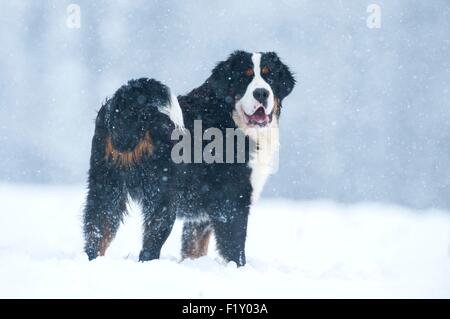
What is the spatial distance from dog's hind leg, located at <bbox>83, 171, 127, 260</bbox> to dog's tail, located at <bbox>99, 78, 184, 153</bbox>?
0.30m

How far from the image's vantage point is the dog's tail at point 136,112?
4145mm

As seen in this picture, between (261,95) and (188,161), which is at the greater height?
(261,95)

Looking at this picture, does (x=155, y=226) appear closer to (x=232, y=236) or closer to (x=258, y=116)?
(x=232, y=236)

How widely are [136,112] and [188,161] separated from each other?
1.94 feet

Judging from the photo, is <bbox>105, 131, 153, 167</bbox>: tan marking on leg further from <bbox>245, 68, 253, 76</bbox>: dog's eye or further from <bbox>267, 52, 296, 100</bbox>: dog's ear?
<bbox>267, 52, 296, 100</bbox>: dog's ear

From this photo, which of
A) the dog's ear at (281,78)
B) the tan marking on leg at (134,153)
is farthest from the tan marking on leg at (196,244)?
the dog's ear at (281,78)

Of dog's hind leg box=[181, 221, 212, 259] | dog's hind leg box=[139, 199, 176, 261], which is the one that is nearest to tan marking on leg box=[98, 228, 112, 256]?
dog's hind leg box=[139, 199, 176, 261]

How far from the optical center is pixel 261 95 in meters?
4.82

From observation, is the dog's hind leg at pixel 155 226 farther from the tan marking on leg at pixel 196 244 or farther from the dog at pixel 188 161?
the tan marking on leg at pixel 196 244

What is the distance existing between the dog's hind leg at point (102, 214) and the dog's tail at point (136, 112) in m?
0.30

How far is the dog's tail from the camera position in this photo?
13.6ft

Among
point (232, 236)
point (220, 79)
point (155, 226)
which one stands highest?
point (220, 79)

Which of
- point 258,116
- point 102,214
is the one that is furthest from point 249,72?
point 102,214
